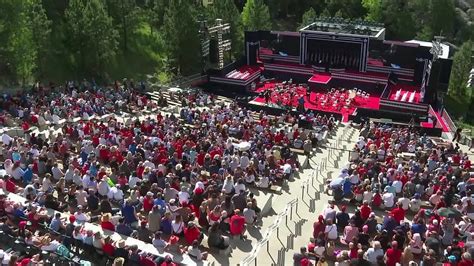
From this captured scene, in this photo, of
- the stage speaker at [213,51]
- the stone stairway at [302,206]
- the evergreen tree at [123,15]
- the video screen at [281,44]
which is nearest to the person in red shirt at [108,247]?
the stone stairway at [302,206]

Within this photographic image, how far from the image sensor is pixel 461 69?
→ 1844 inches

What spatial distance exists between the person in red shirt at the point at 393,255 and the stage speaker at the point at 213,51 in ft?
103

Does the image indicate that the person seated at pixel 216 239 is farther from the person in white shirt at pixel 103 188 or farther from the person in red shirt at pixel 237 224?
the person in white shirt at pixel 103 188

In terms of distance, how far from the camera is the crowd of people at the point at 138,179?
1330 cm

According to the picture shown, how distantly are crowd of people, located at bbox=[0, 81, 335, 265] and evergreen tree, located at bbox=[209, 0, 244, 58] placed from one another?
20852 millimetres

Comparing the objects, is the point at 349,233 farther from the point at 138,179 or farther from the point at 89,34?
the point at 89,34

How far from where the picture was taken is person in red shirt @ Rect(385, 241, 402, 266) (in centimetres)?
1225

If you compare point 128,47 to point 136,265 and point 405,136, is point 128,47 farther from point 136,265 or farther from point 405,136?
point 136,265

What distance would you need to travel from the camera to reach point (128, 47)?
144 feet

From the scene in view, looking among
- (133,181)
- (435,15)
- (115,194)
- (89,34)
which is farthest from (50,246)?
(435,15)

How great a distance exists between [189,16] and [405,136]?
21019 millimetres

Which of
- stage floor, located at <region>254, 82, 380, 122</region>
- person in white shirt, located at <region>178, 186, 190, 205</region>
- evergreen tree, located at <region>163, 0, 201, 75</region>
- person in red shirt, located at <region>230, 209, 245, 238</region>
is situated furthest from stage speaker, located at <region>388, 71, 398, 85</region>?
person in red shirt, located at <region>230, 209, 245, 238</region>

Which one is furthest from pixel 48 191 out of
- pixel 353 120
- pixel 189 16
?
pixel 189 16

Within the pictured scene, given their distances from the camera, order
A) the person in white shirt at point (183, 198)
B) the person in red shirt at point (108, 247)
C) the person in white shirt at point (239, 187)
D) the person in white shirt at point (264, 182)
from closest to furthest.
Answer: the person in red shirt at point (108, 247), the person in white shirt at point (183, 198), the person in white shirt at point (239, 187), the person in white shirt at point (264, 182)
